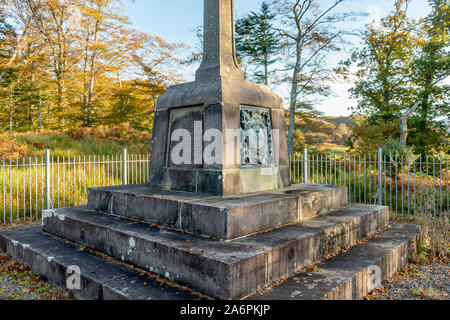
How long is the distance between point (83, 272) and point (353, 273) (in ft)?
9.21

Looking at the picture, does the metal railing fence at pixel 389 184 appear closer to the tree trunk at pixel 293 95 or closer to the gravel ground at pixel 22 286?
the tree trunk at pixel 293 95

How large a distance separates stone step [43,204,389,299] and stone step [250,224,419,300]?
16cm

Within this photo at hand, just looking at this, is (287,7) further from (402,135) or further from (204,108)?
(204,108)

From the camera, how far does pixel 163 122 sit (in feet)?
16.0

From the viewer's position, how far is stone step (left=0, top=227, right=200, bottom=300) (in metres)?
2.69

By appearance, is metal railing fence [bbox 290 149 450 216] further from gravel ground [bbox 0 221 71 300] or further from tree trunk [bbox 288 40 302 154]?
gravel ground [bbox 0 221 71 300]

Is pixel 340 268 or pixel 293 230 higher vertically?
pixel 293 230

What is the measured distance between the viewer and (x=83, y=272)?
3.14m

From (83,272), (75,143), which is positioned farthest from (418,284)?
(75,143)

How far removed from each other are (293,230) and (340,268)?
2.13ft

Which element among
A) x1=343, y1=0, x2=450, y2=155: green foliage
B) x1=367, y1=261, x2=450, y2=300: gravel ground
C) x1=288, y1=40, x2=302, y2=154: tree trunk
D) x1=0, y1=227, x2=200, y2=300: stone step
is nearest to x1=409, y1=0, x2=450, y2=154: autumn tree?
x1=343, y1=0, x2=450, y2=155: green foliage

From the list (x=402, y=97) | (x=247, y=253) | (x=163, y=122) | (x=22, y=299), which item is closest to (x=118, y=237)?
(x=22, y=299)

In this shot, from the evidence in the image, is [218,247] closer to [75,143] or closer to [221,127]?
[221,127]

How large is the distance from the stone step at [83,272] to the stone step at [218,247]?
147 millimetres
